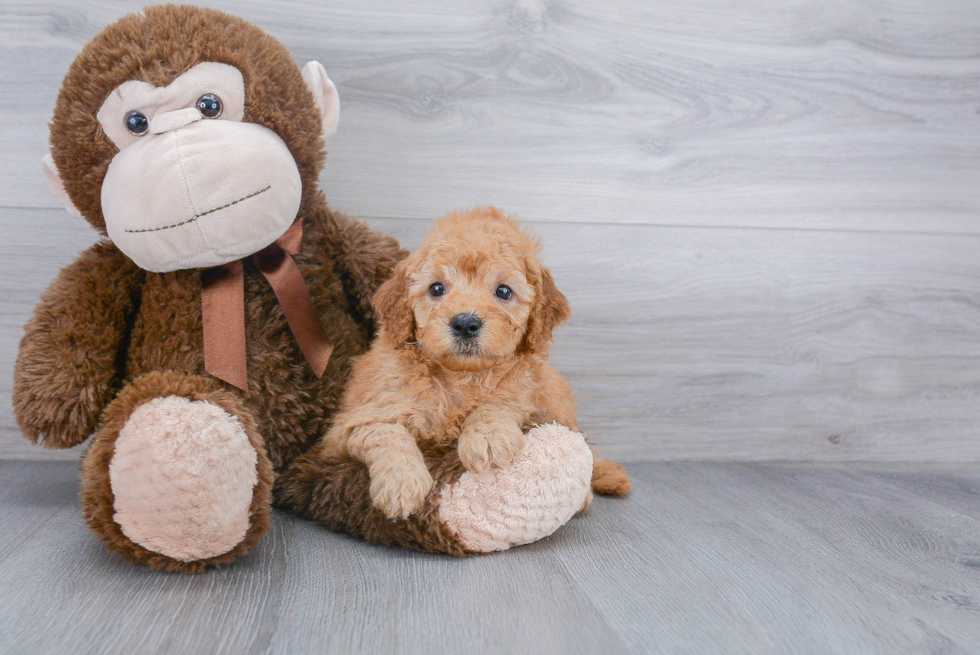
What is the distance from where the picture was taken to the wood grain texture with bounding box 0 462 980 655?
2.61ft

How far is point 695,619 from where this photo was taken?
86cm

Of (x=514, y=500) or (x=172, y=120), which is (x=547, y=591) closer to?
(x=514, y=500)

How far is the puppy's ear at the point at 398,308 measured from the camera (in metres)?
1.08

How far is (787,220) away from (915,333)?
0.43 meters

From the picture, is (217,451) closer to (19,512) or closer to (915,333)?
(19,512)

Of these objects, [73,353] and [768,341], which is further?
[768,341]

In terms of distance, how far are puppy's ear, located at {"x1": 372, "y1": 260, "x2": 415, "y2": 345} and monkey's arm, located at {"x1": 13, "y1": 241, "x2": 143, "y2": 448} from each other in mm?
444

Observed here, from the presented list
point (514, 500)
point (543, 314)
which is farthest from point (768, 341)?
point (514, 500)

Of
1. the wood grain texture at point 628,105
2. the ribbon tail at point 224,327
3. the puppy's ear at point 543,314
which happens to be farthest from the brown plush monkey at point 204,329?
the wood grain texture at point 628,105

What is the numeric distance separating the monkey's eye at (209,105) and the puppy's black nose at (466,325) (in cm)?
49

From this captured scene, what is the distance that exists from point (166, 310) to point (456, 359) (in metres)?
0.51

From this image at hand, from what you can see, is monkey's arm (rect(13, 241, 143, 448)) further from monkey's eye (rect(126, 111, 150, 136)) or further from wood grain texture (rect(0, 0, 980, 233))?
wood grain texture (rect(0, 0, 980, 233))

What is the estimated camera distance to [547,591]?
916 mm

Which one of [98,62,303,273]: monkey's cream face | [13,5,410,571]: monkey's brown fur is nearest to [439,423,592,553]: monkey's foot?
[13,5,410,571]: monkey's brown fur
